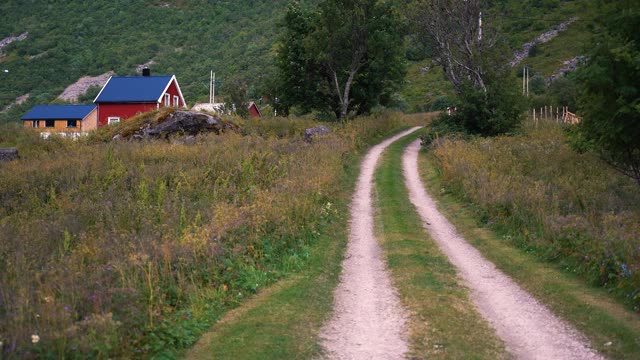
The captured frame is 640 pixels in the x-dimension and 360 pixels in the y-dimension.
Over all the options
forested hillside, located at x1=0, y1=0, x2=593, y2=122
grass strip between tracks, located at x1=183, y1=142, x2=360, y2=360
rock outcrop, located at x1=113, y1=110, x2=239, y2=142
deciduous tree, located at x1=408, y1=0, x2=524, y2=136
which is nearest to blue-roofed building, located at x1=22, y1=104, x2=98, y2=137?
forested hillside, located at x1=0, y1=0, x2=593, y2=122

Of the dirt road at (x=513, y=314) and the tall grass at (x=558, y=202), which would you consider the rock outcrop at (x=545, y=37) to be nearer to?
the tall grass at (x=558, y=202)

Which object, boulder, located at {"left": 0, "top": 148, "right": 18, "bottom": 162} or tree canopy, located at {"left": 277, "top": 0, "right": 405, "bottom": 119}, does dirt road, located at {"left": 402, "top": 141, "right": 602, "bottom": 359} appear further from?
tree canopy, located at {"left": 277, "top": 0, "right": 405, "bottom": 119}

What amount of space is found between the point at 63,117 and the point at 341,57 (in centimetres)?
3511

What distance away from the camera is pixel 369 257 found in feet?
39.5

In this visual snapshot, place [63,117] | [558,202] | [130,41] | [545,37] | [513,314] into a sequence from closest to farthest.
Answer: [513,314] → [558,202] → [63,117] → [545,37] → [130,41]

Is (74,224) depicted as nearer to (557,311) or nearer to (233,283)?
(233,283)

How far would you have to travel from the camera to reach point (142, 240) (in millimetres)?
9633

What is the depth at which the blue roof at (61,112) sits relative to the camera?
59.0 m

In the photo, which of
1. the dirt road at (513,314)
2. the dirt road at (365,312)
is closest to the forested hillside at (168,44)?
the dirt road at (513,314)

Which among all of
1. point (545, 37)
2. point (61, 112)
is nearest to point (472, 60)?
point (61, 112)

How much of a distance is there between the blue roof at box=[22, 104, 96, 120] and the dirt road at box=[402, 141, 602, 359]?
5363 centimetres

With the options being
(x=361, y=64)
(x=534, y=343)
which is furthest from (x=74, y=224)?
(x=361, y=64)

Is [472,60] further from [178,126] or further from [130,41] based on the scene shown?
[130,41]

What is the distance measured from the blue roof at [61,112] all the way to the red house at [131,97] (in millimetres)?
5789
